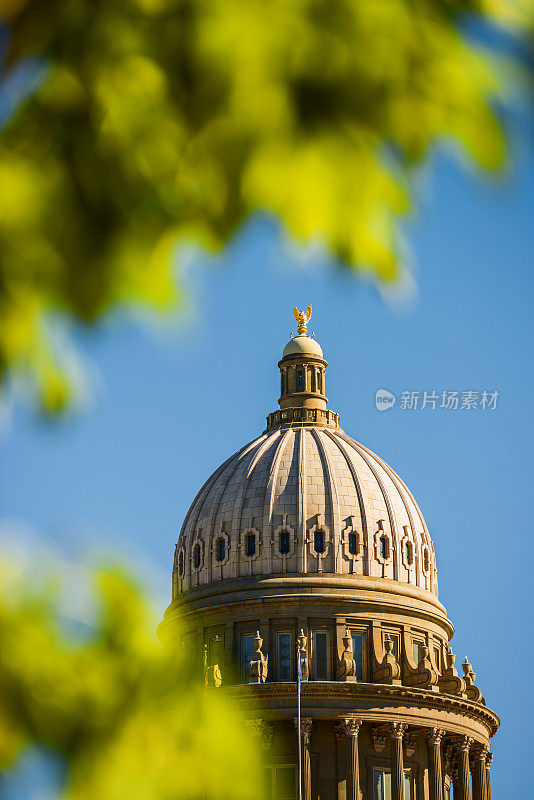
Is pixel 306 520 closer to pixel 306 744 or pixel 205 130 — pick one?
pixel 306 744

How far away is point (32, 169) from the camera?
4.63 meters

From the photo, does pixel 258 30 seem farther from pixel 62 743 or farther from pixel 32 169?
pixel 62 743

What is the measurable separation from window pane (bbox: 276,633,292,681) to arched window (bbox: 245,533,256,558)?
182 inches

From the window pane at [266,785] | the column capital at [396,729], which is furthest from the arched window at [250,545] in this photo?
the window pane at [266,785]

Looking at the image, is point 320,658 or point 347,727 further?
point 320,658

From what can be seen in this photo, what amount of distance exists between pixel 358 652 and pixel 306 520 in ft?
23.3

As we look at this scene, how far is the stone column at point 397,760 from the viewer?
61.0 metres

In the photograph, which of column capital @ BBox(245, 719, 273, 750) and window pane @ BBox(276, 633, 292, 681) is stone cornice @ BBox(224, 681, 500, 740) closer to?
window pane @ BBox(276, 633, 292, 681)

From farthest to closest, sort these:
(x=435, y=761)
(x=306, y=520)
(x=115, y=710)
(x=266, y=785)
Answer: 1. (x=306, y=520)
2. (x=435, y=761)
3. (x=266, y=785)
4. (x=115, y=710)

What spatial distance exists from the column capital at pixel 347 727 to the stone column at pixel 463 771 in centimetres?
662

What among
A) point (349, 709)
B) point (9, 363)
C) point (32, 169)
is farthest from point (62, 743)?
point (349, 709)

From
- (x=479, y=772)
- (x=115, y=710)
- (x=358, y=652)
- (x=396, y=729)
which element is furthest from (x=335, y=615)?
(x=115, y=710)

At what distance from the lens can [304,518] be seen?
2625 inches

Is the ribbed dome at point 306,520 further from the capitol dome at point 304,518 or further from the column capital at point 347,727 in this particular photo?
the column capital at point 347,727
